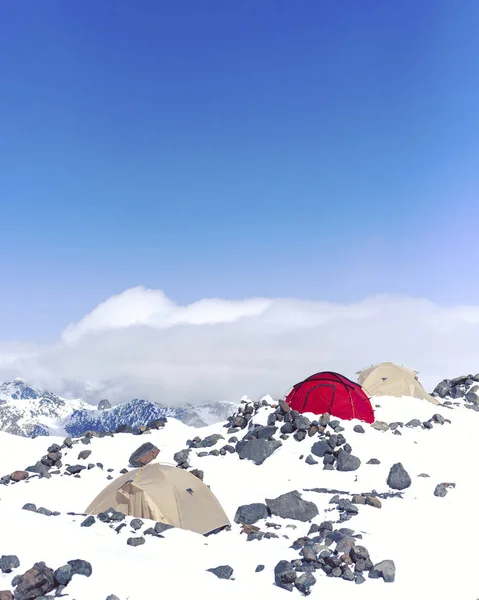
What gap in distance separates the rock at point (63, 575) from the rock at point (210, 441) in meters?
17.9

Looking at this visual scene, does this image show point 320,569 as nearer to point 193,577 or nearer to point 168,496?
point 193,577

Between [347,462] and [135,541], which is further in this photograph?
[347,462]

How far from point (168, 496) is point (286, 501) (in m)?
4.80

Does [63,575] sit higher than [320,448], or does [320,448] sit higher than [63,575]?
[320,448]

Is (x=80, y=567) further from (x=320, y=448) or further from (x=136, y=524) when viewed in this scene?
(x=320, y=448)

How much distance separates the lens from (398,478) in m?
23.3

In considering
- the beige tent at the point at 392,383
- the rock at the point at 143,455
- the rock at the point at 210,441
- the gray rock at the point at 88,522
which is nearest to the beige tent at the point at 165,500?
the gray rock at the point at 88,522

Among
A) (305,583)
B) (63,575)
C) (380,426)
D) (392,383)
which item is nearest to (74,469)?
(63,575)

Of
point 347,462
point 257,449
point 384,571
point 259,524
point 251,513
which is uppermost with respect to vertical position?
point 257,449

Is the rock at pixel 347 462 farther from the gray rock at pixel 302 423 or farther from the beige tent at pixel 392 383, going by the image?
the beige tent at pixel 392 383

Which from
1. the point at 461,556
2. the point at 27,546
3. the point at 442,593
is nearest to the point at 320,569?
the point at 442,593

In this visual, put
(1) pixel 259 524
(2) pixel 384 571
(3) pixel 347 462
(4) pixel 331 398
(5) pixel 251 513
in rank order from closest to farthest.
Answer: (2) pixel 384 571, (1) pixel 259 524, (5) pixel 251 513, (3) pixel 347 462, (4) pixel 331 398

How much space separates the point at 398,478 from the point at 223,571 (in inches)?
477

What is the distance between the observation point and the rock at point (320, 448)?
27.0 metres
